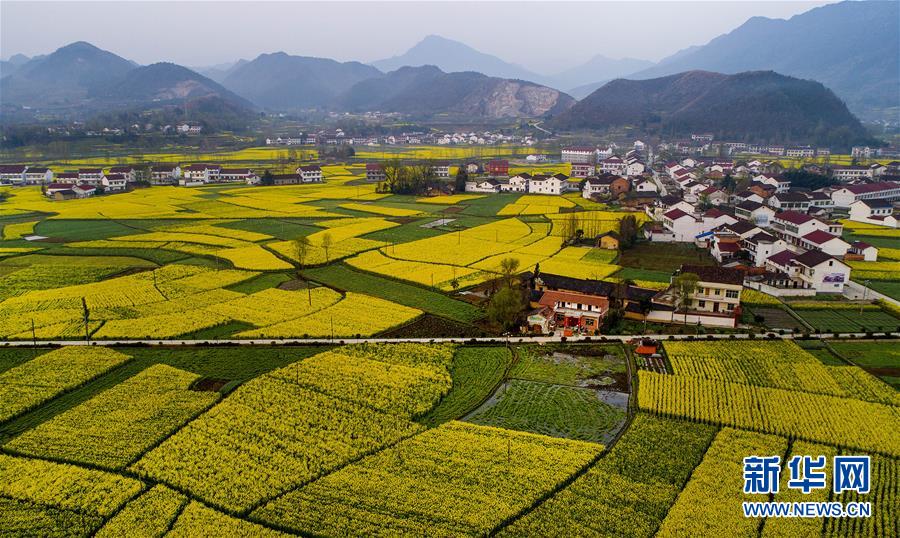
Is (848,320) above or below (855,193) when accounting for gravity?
below

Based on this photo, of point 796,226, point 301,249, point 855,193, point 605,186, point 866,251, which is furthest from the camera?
point 605,186

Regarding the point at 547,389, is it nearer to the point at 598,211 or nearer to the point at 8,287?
the point at 8,287

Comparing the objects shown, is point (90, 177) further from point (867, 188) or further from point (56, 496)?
point (867, 188)

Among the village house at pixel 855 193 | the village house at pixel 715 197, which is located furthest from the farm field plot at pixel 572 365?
the village house at pixel 855 193

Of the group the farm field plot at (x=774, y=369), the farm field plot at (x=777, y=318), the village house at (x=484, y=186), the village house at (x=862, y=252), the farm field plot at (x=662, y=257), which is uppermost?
the village house at (x=484, y=186)

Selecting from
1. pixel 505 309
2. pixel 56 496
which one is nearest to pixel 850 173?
pixel 505 309

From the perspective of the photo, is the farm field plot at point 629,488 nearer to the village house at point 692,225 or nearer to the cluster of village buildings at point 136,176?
the village house at point 692,225
